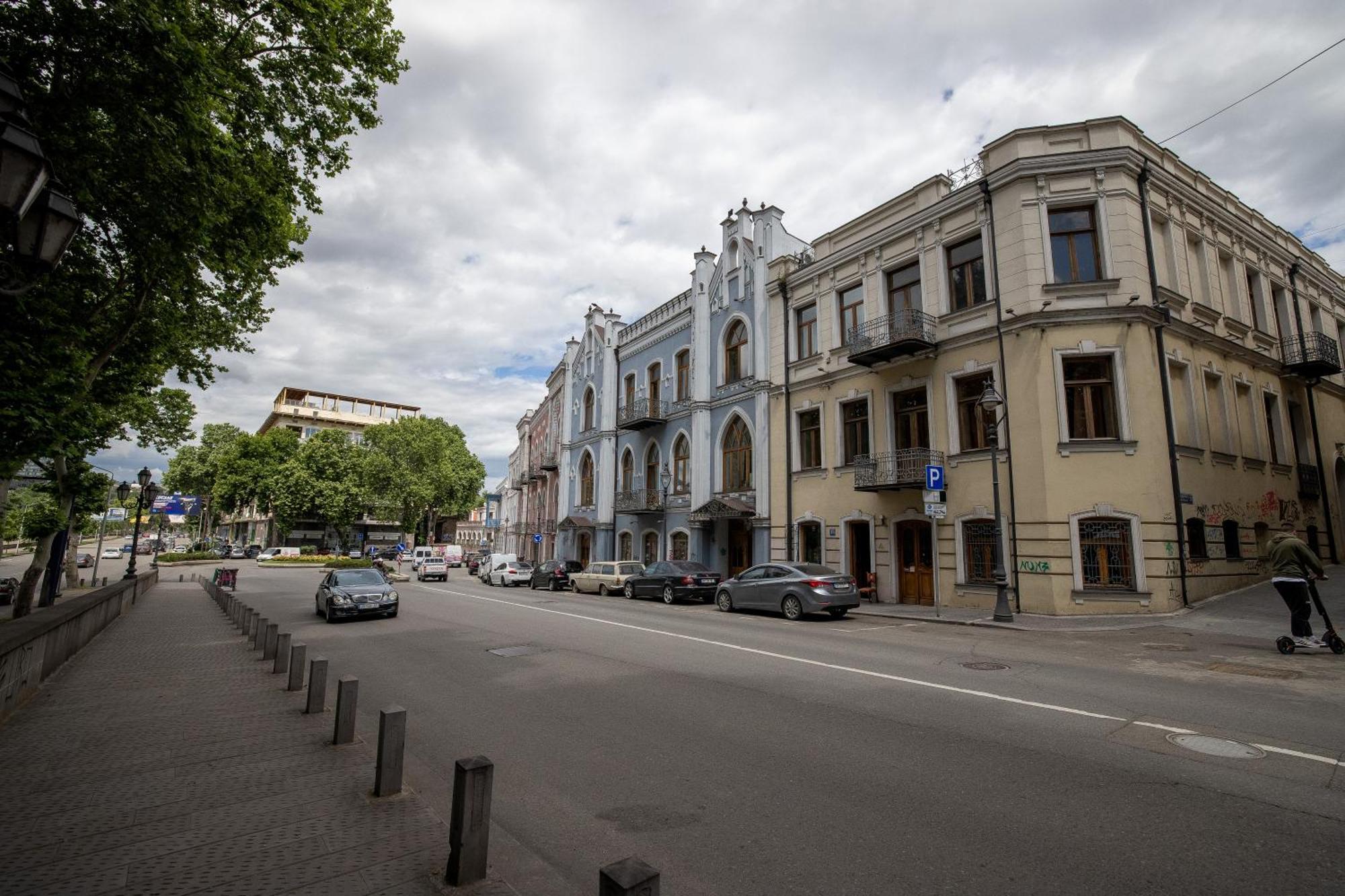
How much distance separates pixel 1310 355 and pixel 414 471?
62.3 m

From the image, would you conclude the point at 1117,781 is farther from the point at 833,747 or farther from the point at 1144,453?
the point at 1144,453

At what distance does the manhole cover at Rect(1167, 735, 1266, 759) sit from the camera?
536cm

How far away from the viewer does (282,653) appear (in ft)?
30.4

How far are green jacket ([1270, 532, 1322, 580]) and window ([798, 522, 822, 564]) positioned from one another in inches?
507

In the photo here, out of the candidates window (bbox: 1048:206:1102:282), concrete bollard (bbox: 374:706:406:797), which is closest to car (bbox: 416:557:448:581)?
window (bbox: 1048:206:1102:282)

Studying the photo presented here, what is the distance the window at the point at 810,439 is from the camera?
23.0m

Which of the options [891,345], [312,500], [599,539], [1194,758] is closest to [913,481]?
[891,345]

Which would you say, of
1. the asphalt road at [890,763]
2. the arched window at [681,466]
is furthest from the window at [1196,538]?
the arched window at [681,466]

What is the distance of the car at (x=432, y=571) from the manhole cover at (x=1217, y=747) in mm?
36335

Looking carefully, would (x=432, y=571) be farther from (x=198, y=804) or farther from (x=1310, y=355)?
(x=1310, y=355)

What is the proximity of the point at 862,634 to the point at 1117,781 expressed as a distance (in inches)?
336

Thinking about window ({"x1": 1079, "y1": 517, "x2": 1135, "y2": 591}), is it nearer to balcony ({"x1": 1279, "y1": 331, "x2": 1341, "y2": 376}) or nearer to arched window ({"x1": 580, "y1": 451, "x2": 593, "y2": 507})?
balcony ({"x1": 1279, "y1": 331, "x2": 1341, "y2": 376})

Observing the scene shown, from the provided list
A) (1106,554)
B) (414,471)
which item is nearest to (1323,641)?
(1106,554)

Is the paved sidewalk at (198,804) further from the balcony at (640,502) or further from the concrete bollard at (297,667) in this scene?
the balcony at (640,502)
